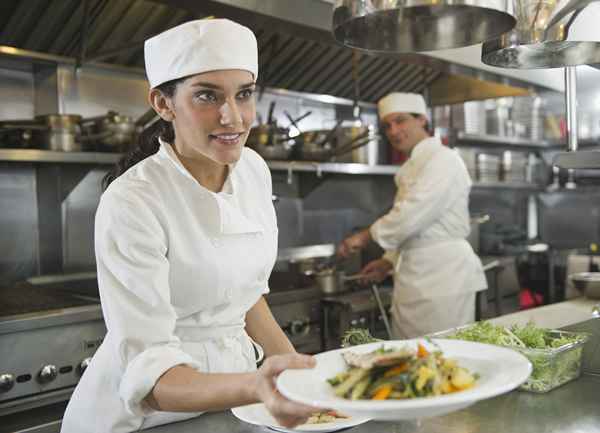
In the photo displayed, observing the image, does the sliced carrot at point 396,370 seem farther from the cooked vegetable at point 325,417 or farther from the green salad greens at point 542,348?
the green salad greens at point 542,348

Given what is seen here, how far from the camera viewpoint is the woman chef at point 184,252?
1.29m

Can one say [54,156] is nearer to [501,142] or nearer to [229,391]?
[229,391]

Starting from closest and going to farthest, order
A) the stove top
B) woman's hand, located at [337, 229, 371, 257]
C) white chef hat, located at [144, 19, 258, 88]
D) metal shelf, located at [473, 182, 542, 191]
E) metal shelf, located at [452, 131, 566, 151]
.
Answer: white chef hat, located at [144, 19, 258, 88] < the stove top < woman's hand, located at [337, 229, 371, 257] < metal shelf, located at [473, 182, 542, 191] < metal shelf, located at [452, 131, 566, 151]

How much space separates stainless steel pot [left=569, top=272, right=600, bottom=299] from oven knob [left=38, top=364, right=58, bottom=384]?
233cm

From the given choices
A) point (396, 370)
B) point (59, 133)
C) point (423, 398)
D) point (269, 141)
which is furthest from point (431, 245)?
point (423, 398)

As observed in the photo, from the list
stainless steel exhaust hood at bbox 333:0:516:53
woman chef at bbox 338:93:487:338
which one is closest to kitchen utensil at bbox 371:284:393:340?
woman chef at bbox 338:93:487:338

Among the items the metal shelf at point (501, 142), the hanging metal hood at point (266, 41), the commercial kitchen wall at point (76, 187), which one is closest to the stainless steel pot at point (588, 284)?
the hanging metal hood at point (266, 41)

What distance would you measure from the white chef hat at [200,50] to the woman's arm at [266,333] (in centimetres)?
64

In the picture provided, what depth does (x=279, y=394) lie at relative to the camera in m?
1.05

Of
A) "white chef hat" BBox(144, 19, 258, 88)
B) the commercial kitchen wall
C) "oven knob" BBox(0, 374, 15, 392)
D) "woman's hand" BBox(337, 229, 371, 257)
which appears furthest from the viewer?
"woman's hand" BBox(337, 229, 371, 257)

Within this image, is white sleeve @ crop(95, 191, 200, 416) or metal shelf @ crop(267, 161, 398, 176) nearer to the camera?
white sleeve @ crop(95, 191, 200, 416)

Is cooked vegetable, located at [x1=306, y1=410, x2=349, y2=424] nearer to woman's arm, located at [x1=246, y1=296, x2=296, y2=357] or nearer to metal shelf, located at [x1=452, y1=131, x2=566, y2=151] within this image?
woman's arm, located at [x1=246, y1=296, x2=296, y2=357]

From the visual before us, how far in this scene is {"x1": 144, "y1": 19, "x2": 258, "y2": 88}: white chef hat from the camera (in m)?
1.44

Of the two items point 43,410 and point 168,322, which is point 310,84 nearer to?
point 43,410
